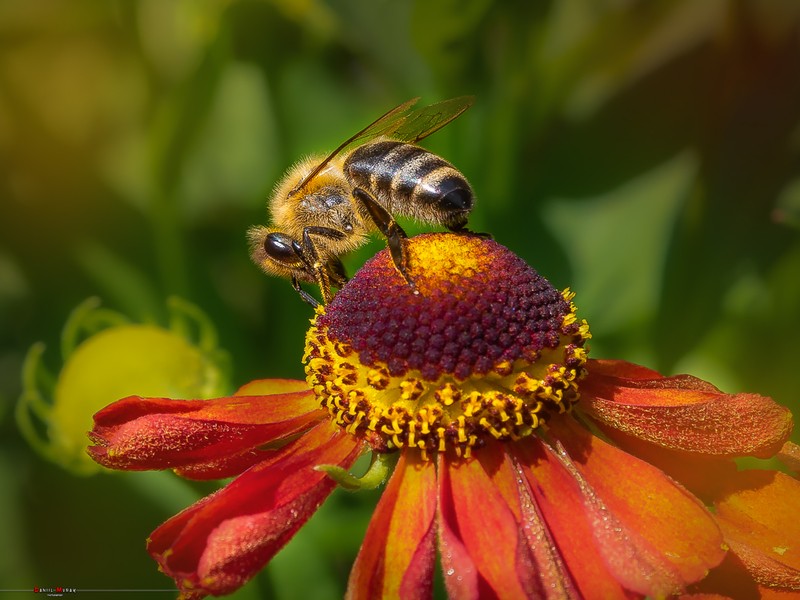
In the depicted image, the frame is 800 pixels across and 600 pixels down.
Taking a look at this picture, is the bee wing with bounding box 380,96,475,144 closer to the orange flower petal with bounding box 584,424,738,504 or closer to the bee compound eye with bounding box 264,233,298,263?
the bee compound eye with bounding box 264,233,298,263

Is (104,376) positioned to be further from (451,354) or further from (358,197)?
(451,354)

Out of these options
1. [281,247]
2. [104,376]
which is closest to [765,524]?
[281,247]

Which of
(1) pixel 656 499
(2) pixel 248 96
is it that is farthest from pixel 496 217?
(1) pixel 656 499

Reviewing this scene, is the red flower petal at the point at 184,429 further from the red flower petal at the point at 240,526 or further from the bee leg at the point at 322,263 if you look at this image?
the bee leg at the point at 322,263

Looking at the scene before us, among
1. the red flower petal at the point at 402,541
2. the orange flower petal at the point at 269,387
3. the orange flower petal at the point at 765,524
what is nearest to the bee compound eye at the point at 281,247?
the orange flower petal at the point at 269,387

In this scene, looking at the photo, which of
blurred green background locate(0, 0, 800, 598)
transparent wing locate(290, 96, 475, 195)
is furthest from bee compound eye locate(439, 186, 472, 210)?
blurred green background locate(0, 0, 800, 598)

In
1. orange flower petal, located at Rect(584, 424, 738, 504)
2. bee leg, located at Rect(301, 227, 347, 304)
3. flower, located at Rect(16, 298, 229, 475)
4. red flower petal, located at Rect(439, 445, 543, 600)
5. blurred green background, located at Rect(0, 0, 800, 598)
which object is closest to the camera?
red flower petal, located at Rect(439, 445, 543, 600)
